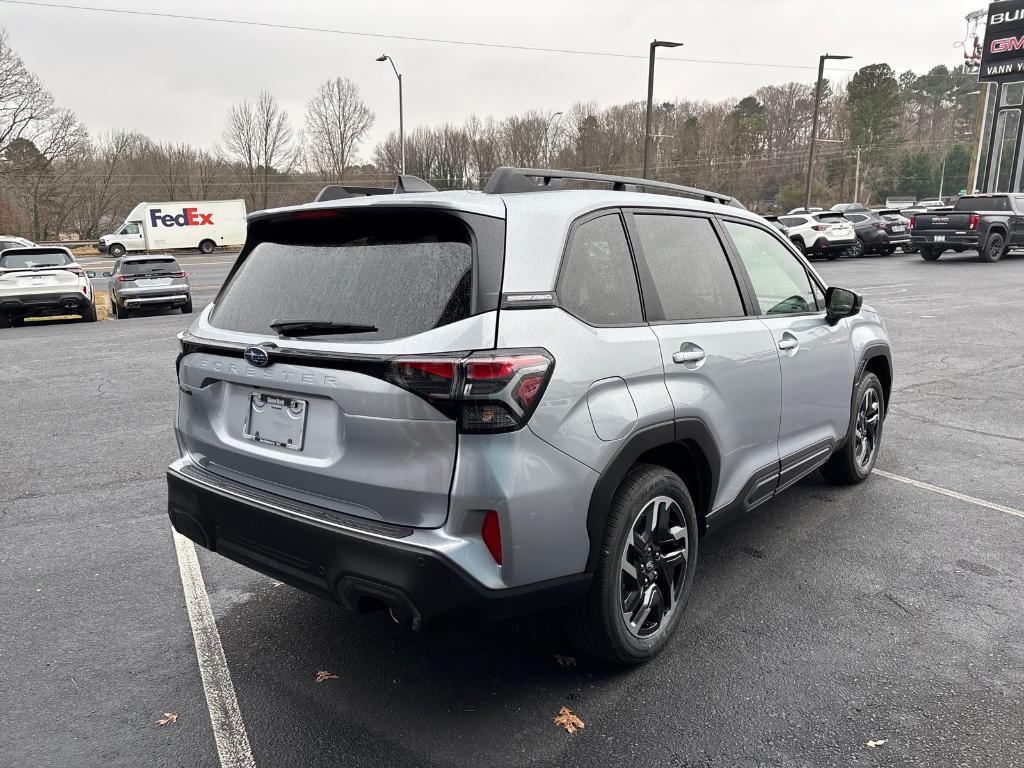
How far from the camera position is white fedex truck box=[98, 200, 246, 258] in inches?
1806

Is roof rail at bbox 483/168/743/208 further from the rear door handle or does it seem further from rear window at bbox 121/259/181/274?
rear window at bbox 121/259/181/274

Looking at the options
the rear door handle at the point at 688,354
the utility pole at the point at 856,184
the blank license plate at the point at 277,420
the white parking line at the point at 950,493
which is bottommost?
the white parking line at the point at 950,493

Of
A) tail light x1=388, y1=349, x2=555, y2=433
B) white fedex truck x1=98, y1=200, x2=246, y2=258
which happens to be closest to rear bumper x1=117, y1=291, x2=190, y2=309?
tail light x1=388, y1=349, x2=555, y2=433

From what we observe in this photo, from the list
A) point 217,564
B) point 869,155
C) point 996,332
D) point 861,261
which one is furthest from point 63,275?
point 869,155

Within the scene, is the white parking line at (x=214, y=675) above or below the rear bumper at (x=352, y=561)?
below

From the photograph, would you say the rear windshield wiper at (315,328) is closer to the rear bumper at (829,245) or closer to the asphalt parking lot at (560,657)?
the asphalt parking lot at (560,657)

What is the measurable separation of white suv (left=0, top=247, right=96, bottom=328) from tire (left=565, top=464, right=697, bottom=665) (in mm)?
15834

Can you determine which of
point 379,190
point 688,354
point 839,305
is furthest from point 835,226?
point 379,190

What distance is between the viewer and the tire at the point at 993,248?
23.0 metres

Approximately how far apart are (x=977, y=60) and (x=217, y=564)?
2410 inches

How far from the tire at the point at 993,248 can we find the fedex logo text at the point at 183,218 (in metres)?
41.8

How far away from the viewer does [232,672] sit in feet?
9.77

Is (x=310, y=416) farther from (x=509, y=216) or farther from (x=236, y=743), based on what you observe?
(x=236, y=743)

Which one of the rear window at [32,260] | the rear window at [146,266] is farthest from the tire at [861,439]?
the rear window at [32,260]
